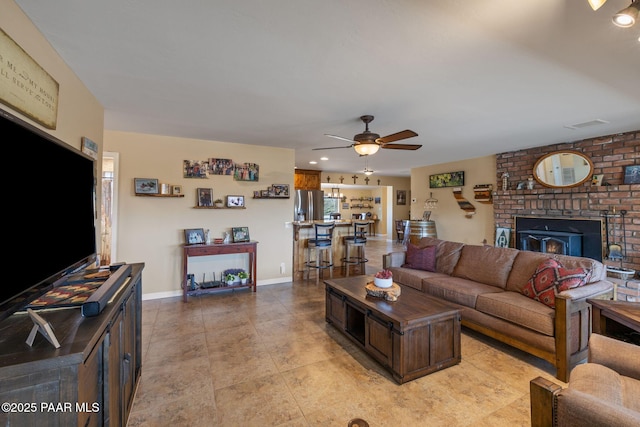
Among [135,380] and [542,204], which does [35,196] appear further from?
[542,204]

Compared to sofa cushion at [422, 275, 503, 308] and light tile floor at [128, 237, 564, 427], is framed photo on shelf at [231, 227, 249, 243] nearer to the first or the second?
light tile floor at [128, 237, 564, 427]

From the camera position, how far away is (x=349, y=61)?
205 centimetres

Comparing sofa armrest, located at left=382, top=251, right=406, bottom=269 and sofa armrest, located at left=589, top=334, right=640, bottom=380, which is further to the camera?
sofa armrest, located at left=382, top=251, right=406, bottom=269

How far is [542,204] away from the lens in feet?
15.9

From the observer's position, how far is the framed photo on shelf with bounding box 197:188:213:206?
14.1 feet

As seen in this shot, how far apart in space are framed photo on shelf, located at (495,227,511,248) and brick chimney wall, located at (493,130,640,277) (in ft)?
0.26

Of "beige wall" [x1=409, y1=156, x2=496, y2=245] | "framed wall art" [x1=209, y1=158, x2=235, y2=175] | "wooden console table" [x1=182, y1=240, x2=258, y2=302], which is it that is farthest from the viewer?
"beige wall" [x1=409, y1=156, x2=496, y2=245]

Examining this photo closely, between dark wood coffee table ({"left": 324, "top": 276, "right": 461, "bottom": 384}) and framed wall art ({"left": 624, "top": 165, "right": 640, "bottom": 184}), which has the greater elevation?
framed wall art ({"left": 624, "top": 165, "right": 640, "bottom": 184})

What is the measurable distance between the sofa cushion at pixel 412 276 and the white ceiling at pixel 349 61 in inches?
77.5

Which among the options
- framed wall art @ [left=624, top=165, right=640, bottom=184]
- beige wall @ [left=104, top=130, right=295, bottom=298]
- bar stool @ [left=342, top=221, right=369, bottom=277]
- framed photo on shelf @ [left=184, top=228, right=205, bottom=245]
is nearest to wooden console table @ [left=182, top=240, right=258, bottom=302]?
framed photo on shelf @ [left=184, top=228, right=205, bottom=245]

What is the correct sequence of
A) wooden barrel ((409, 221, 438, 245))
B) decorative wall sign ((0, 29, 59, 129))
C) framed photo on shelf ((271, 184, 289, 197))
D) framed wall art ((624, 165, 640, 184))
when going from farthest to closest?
1. wooden barrel ((409, 221, 438, 245))
2. framed photo on shelf ((271, 184, 289, 197))
3. framed wall art ((624, 165, 640, 184))
4. decorative wall sign ((0, 29, 59, 129))

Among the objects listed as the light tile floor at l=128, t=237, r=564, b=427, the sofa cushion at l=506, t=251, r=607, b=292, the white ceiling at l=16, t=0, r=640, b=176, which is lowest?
the light tile floor at l=128, t=237, r=564, b=427

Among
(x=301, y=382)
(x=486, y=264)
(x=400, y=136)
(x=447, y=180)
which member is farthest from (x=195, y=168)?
(x=447, y=180)

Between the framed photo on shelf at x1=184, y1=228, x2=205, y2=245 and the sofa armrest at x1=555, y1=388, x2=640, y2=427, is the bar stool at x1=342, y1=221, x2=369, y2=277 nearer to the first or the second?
the framed photo on shelf at x1=184, y1=228, x2=205, y2=245
